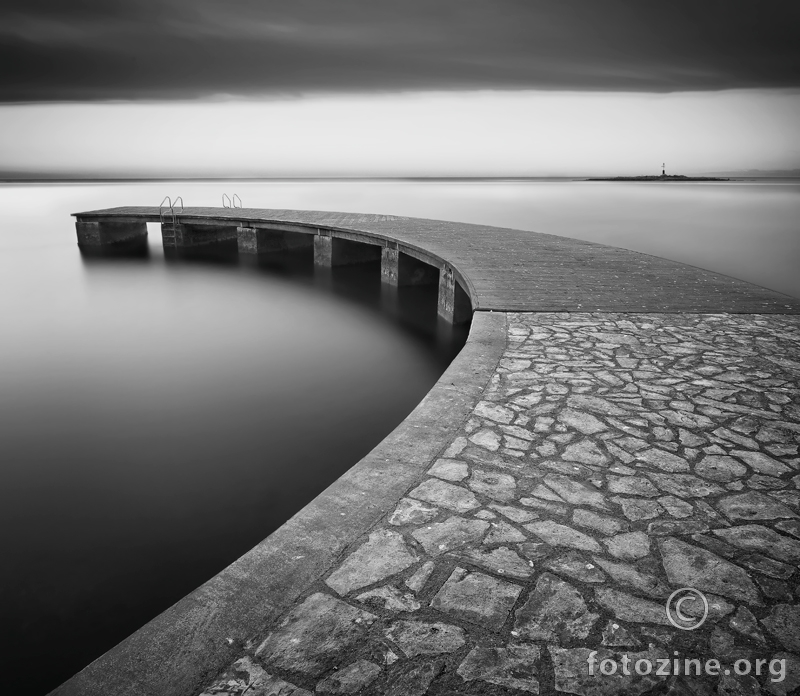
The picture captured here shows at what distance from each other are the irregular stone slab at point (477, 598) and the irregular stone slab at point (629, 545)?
51cm

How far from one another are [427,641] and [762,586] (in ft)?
4.43

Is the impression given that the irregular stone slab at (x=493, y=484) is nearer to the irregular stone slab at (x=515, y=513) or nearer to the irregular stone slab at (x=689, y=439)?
the irregular stone slab at (x=515, y=513)

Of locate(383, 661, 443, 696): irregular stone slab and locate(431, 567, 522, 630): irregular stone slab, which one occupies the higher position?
locate(431, 567, 522, 630): irregular stone slab

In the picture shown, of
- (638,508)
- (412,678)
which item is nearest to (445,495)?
(638,508)

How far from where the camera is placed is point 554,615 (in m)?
2.02

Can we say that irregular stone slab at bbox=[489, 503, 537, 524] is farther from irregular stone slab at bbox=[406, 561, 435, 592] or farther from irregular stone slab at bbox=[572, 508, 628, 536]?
irregular stone slab at bbox=[406, 561, 435, 592]

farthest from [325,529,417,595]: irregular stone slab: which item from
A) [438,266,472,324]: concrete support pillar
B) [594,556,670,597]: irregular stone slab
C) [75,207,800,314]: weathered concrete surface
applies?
[438,266,472,324]: concrete support pillar

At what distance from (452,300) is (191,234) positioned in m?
12.0

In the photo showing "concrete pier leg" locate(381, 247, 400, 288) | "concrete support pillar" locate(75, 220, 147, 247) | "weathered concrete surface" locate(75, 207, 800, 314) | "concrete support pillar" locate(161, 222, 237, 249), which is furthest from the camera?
"concrete support pillar" locate(75, 220, 147, 247)

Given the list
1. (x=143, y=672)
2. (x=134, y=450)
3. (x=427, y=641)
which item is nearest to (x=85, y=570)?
(x=134, y=450)

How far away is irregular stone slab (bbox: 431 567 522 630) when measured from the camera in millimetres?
2012

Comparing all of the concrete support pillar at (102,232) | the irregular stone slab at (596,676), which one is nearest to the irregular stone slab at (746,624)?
the irregular stone slab at (596,676)

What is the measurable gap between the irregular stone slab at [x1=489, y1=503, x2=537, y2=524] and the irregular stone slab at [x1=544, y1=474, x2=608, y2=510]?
241 millimetres

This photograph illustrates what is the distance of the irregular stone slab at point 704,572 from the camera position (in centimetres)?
213
